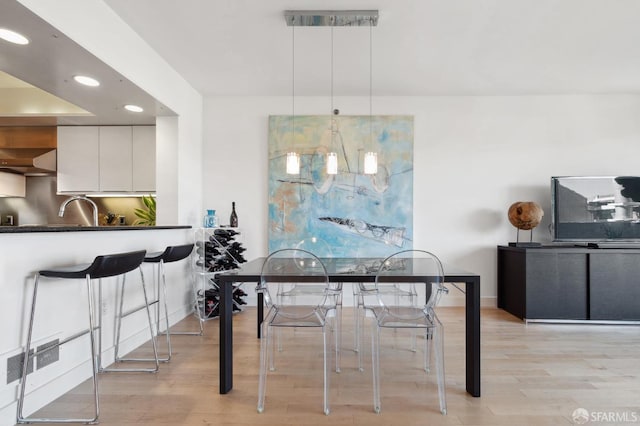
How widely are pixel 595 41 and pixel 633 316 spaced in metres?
2.87

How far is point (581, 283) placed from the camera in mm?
3957

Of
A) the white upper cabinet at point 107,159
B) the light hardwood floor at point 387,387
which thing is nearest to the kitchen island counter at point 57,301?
the light hardwood floor at point 387,387

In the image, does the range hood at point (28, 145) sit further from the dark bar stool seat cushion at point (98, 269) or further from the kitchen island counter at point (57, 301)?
the dark bar stool seat cushion at point (98, 269)

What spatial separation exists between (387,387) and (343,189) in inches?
105

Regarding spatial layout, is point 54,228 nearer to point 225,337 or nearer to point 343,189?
point 225,337

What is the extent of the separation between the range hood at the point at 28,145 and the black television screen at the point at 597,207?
6.05 metres

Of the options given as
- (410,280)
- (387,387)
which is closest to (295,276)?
(410,280)

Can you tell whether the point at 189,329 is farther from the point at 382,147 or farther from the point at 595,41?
the point at 595,41

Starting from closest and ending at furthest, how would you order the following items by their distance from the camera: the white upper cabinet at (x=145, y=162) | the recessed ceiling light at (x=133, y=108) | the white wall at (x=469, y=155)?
1. the recessed ceiling light at (x=133, y=108)
2. the white upper cabinet at (x=145, y=162)
3. the white wall at (x=469, y=155)

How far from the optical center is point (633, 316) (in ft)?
12.9

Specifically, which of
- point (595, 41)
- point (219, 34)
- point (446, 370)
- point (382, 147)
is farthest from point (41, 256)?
point (595, 41)

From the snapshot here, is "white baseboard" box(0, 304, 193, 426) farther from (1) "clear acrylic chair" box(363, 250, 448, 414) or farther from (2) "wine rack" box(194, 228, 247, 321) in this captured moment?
(1) "clear acrylic chair" box(363, 250, 448, 414)

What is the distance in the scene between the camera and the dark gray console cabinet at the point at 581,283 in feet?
12.9

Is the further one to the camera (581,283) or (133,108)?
(581,283)
